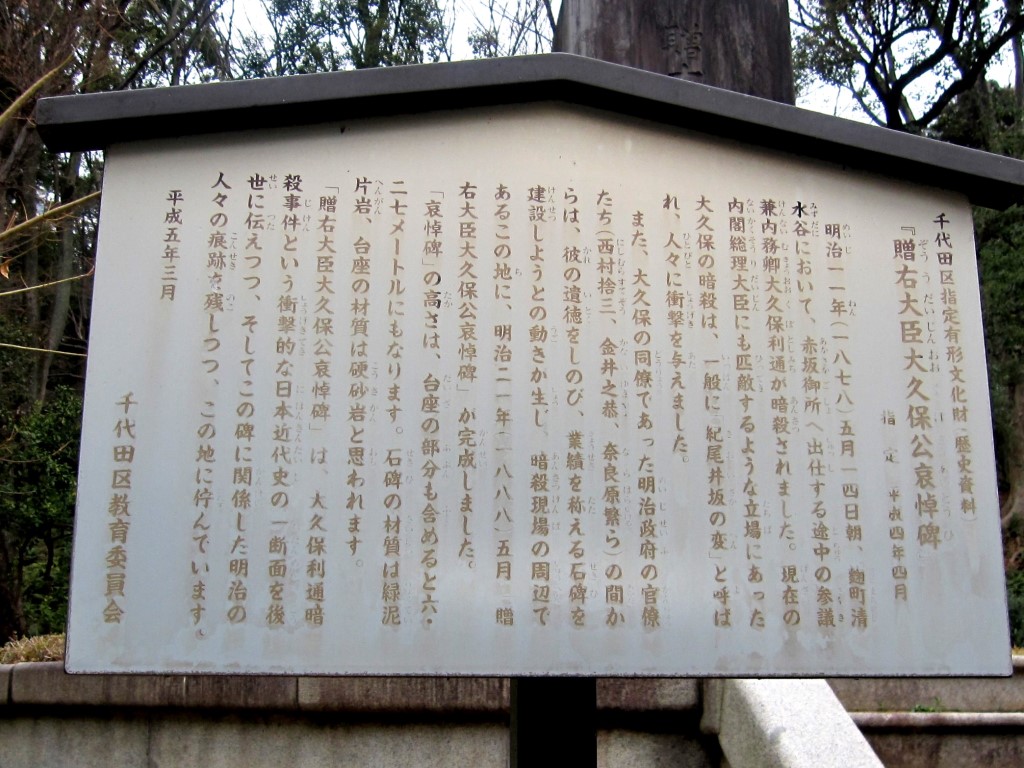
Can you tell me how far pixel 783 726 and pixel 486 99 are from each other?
9.75 feet

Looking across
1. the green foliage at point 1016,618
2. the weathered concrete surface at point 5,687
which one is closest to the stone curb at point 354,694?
the weathered concrete surface at point 5,687

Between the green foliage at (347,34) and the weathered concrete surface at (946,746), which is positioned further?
the green foliage at (347,34)

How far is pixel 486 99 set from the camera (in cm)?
320

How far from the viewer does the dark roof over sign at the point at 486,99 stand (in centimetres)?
307

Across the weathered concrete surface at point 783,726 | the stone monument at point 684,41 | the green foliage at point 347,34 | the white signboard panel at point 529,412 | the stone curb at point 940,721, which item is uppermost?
the green foliage at point 347,34

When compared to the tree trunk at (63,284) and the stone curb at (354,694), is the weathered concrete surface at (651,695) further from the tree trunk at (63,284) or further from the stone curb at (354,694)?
the tree trunk at (63,284)

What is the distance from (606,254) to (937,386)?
3.80 ft

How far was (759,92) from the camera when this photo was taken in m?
4.06

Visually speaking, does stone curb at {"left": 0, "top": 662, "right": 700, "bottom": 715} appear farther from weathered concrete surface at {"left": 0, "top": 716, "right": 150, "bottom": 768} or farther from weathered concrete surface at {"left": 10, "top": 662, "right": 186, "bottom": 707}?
weathered concrete surface at {"left": 0, "top": 716, "right": 150, "bottom": 768}

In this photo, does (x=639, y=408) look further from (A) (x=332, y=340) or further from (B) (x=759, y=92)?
(B) (x=759, y=92)

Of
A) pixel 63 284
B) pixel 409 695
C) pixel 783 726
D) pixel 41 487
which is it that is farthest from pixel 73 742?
pixel 63 284

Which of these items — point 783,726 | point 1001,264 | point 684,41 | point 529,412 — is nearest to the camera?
point 529,412

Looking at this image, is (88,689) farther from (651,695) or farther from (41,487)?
(41,487)

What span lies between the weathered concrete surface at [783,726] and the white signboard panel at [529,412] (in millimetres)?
1373
